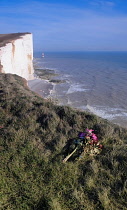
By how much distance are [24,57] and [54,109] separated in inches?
932

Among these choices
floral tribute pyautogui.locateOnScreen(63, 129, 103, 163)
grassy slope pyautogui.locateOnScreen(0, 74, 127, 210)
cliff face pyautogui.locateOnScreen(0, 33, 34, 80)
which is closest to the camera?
grassy slope pyautogui.locateOnScreen(0, 74, 127, 210)

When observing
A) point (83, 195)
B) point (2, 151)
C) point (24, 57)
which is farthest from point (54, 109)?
point (24, 57)

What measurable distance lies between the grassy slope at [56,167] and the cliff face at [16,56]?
14.1 metres

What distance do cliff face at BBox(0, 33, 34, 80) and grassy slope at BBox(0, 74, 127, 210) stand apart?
14.1 metres

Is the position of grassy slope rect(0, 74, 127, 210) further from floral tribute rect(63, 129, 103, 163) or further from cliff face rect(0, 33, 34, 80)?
cliff face rect(0, 33, 34, 80)

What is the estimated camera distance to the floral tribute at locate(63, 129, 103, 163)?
4.74m

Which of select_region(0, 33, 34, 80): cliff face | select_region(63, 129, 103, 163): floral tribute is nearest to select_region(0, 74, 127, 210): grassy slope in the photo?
select_region(63, 129, 103, 163): floral tribute

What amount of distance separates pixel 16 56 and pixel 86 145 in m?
22.3

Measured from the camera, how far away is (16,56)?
2462 cm

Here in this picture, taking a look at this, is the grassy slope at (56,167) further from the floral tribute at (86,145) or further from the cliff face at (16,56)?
the cliff face at (16,56)

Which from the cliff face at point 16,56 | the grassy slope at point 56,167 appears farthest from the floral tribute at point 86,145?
Result: the cliff face at point 16,56

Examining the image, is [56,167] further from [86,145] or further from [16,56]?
[16,56]

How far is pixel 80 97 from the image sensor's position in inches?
961

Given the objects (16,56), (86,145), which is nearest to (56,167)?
(86,145)
